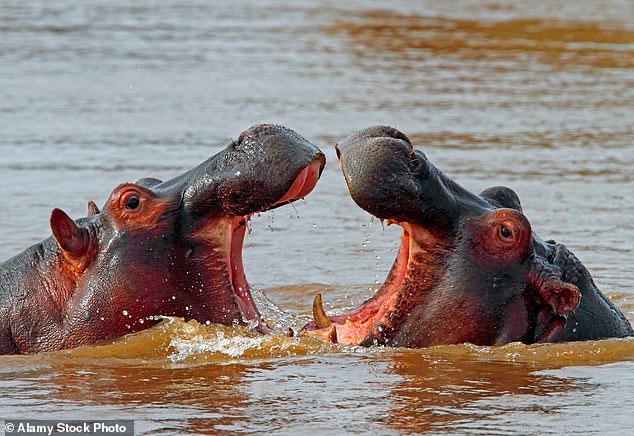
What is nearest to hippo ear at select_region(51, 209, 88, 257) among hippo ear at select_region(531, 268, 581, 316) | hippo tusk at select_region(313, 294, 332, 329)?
hippo tusk at select_region(313, 294, 332, 329)

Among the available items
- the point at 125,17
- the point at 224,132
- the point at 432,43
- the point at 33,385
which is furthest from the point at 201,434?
the point at 125,17

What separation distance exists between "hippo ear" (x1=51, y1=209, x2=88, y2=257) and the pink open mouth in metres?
0.65

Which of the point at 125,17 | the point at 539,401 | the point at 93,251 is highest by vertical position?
the point at 125,17

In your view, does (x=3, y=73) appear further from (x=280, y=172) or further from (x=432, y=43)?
(x=280, y=172)

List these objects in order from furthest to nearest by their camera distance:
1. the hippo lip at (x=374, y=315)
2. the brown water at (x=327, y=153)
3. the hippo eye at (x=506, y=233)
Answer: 1. the hippo lip at (x=374, y=315)
2. the hippo eye at (x=506, y=233)
3. the brown water at (x=327, y=153)

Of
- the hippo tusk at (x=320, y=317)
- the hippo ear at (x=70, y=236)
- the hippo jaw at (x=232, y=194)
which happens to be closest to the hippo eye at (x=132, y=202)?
the hippo jaw at (x=232, y=194)

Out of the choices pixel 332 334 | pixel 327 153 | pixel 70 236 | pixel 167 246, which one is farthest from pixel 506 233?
pixel 327 153

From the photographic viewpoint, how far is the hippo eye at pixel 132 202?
6254 mm

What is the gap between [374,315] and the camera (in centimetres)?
630

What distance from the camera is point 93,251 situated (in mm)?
6270

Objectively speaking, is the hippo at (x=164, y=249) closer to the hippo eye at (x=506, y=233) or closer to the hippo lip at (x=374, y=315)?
the hippo lip at (x=374, y=315)

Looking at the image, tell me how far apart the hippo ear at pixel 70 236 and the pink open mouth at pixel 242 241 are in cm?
65

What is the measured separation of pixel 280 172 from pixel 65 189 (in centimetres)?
550

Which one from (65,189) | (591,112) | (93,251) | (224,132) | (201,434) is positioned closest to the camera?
(201,434)
